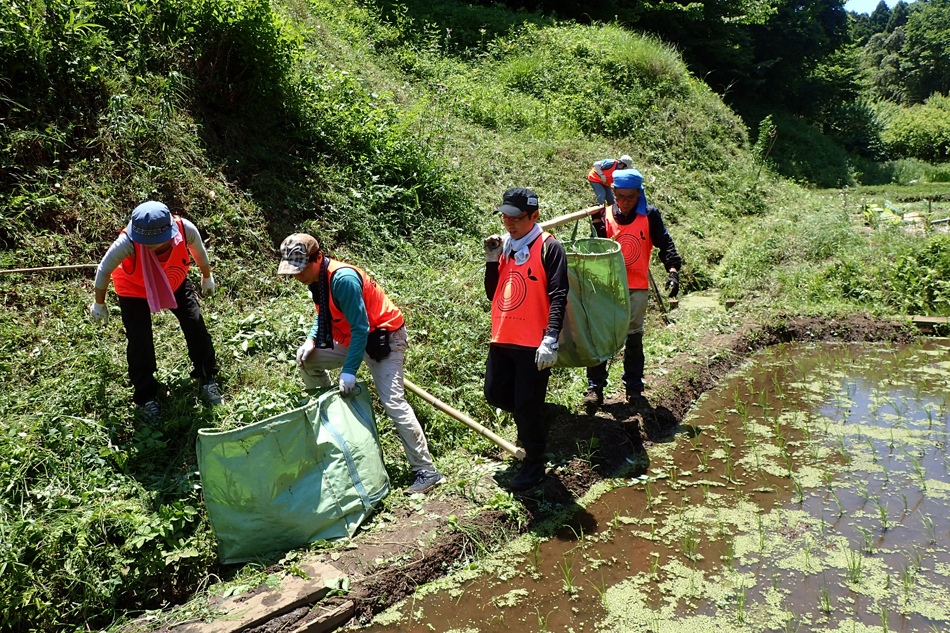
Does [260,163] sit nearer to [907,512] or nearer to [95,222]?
[95,222]

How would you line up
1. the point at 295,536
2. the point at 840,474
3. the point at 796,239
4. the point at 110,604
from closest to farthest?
1. the point at 110,604
2. the point at 295,536
3. the point at 840,474
4. the point at 796,239

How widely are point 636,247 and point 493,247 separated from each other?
148 centimetres

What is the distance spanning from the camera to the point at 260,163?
7.00 metres

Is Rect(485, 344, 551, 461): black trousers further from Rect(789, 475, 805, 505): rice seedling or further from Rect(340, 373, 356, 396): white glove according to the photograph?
Rect(789, 475, 805, 505): rice seedling

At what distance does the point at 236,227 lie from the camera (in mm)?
6191

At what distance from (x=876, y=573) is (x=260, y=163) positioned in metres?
6.27

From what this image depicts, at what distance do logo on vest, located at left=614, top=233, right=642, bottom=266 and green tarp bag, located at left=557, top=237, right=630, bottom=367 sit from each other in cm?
50

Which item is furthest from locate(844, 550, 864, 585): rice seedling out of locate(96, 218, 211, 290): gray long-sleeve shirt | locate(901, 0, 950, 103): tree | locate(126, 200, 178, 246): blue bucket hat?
locate(901, 0, 950, 103): tree

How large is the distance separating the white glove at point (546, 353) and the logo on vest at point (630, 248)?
1527mm

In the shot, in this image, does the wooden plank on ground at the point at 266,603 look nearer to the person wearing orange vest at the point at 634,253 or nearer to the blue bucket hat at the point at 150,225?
the blue bucket hat at the point at 150,225

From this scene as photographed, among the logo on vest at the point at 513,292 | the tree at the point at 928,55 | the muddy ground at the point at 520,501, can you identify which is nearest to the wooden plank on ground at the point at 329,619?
the muddy ground at the point at 520,501

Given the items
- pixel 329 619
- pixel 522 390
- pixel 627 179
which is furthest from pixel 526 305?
pixel 329 619

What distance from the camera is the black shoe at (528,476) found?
4.07 meters

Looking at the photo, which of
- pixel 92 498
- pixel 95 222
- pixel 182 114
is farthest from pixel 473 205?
pixel 92 498
